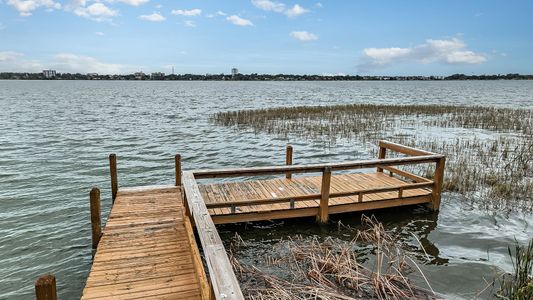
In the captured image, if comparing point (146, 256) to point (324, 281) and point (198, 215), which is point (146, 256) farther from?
point (324, 281)

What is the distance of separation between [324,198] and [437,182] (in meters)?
3.31

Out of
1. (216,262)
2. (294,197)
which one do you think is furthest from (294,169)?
(216,262)

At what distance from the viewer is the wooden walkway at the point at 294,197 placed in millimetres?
8734

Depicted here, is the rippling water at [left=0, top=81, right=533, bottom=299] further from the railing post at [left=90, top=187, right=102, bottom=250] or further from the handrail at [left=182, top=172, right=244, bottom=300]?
the handrail at [left=182, top=172, right=244, bottom=300]

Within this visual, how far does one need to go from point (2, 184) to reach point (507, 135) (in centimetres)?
2533

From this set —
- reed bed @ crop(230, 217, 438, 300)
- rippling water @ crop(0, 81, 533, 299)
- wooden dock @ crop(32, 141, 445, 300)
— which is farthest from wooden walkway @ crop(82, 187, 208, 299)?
rippling water @ crop(0, 81, 533, 299)

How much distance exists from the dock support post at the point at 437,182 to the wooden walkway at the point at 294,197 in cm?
13

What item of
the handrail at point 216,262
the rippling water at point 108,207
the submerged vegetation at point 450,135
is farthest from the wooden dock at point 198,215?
the submerged vegetation at point 450,135

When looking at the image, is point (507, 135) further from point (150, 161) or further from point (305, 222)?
point (150, 161)

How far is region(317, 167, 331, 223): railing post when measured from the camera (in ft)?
28.6

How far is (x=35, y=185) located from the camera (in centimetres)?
1365

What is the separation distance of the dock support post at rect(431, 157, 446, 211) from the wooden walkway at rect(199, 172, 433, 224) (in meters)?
0.13

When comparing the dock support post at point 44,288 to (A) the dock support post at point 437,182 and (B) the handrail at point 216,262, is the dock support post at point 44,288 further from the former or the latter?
(A) the dock support post at point 437,182

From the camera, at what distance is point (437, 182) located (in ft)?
32.9
